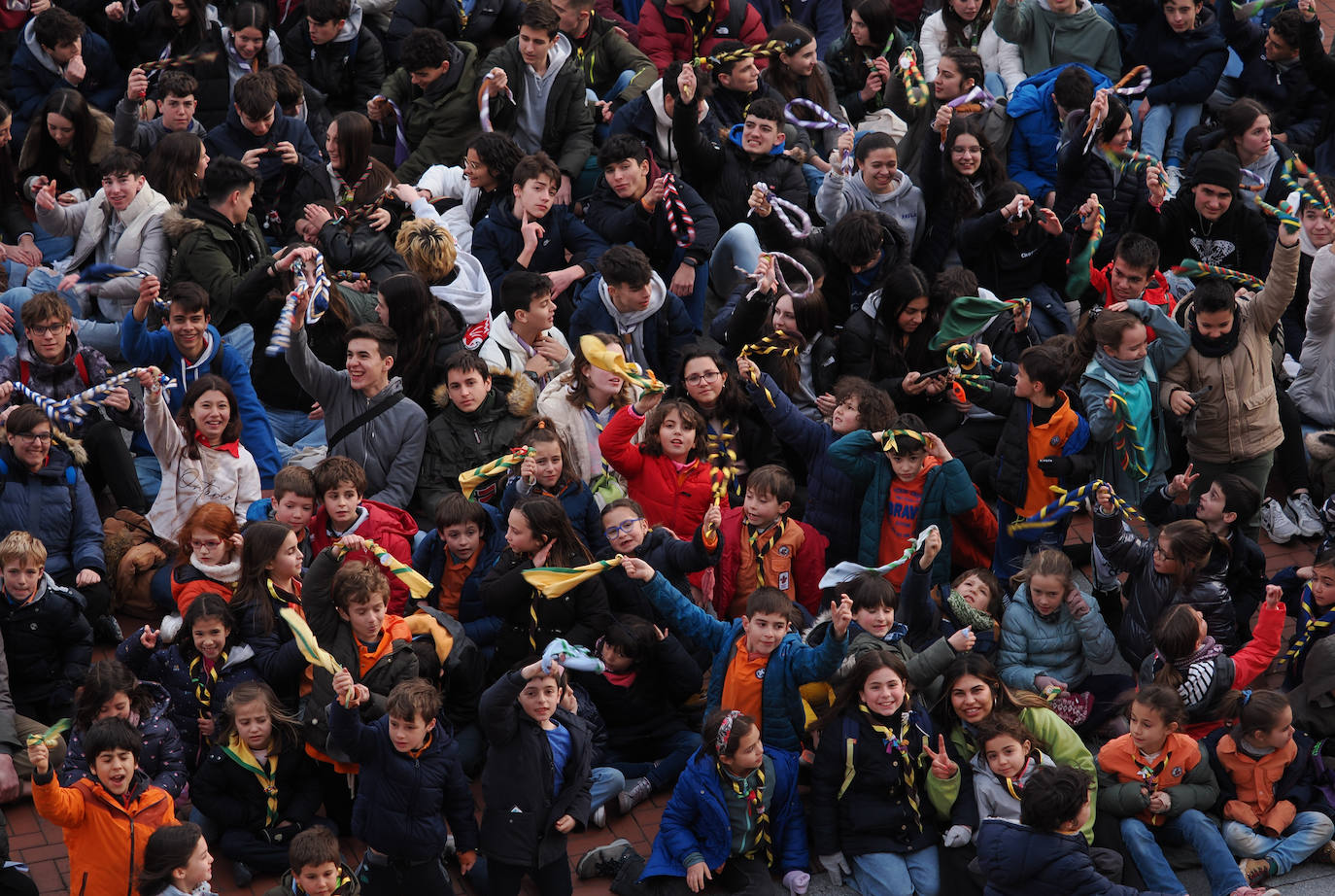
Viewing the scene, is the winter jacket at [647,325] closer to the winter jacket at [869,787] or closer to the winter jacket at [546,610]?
the winter jacket at [546,610]

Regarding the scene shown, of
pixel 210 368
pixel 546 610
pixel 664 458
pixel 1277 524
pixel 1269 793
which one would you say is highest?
pixel 210 368

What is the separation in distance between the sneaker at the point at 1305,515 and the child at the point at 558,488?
4115 millimetres

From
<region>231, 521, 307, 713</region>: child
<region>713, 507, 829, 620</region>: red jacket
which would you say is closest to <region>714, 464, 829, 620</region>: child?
<region>713, 507, 829, 620</region>: red jacket

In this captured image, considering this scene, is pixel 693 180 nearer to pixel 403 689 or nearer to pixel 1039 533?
pixel 1039 533

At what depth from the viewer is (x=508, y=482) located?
9664 millimetres

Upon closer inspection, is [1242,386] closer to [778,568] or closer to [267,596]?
[778,568]

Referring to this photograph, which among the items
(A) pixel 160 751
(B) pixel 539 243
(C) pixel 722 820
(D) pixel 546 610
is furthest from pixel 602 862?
(B) pixel 539 243

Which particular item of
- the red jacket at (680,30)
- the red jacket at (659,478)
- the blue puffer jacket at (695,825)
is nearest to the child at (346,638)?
the blue puffer jacket at (695,825)

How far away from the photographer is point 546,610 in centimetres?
908

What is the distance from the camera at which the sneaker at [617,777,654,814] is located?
9.05m

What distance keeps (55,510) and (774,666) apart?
3.63 metres

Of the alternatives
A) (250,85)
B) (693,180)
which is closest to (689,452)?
(693,180)

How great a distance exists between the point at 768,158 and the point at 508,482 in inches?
124

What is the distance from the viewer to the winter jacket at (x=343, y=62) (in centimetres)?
1280
